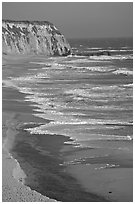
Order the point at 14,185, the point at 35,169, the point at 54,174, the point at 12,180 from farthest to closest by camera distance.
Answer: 1. the point at 35,169
2. the point at 54,174
3. the point at 12,180
4. the point at 14,185

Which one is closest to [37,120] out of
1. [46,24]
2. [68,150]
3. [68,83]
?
[68,150]

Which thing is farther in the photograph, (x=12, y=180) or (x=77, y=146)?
(x=77, y=146)

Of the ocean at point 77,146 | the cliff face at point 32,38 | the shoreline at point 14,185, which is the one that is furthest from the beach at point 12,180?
the cliff face at point 32,38

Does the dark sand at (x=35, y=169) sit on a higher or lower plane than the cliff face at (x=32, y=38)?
lower

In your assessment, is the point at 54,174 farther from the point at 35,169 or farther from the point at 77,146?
the point at 77,146

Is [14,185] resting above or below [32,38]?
below

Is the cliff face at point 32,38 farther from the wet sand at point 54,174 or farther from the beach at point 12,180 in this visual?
the wet sand at point 54,174

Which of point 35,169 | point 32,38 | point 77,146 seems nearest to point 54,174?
point 35,169

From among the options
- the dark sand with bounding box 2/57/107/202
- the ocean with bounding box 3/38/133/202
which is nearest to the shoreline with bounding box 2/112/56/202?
the dark sand with bounding box 2/57/107/202

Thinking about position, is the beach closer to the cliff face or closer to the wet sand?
the wet sand
